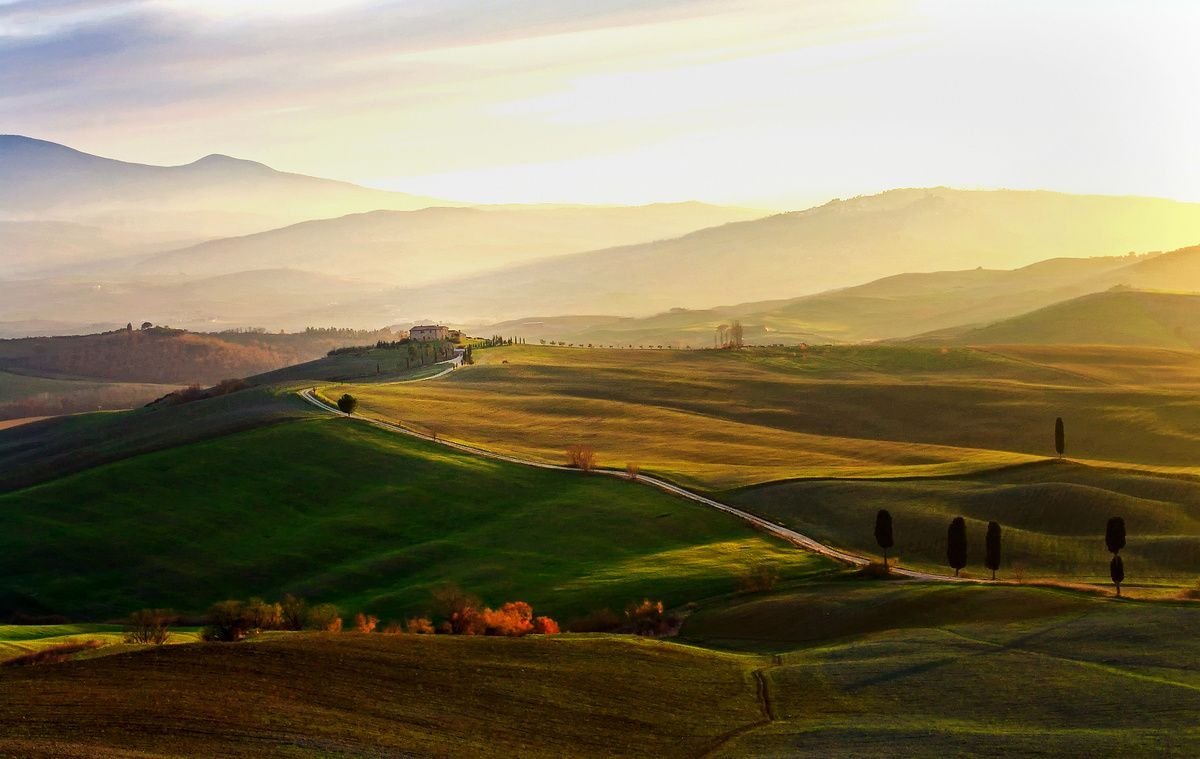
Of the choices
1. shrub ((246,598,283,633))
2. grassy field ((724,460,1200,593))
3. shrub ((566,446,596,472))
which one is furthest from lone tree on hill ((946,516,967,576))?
shrub ((566,446,596,472))

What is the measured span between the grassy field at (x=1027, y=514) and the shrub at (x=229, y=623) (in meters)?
35.7

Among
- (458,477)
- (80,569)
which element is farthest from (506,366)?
(80,569)

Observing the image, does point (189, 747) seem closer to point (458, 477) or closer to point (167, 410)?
point (458, 477)

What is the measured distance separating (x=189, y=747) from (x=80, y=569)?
53392 mm

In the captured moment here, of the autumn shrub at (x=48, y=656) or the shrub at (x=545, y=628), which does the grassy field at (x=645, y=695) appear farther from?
the shrub at (x=545, y=628)

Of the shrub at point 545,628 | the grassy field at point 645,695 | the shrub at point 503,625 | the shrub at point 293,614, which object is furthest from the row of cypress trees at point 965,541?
the shrub at point 293,614

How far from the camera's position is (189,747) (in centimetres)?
3516

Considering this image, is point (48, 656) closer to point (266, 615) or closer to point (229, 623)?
point (229, 623)

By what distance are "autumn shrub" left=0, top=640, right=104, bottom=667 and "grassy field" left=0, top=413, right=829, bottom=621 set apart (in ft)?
76.6

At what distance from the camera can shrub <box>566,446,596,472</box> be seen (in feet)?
336

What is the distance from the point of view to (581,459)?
338 feet

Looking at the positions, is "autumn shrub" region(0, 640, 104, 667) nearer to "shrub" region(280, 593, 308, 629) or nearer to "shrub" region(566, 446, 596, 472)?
"shrub" region(280, 593, 308, 629)

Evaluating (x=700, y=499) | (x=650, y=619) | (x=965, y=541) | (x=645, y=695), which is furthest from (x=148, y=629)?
(x=700, y=499)

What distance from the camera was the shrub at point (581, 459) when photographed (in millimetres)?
102312
